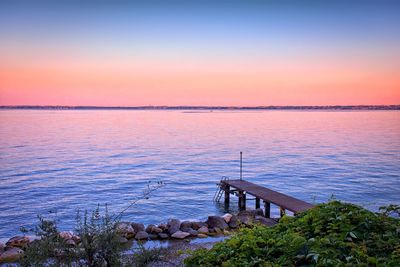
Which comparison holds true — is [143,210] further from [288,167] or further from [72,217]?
[288,167]

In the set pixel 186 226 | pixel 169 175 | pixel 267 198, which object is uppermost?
pixel 267 198

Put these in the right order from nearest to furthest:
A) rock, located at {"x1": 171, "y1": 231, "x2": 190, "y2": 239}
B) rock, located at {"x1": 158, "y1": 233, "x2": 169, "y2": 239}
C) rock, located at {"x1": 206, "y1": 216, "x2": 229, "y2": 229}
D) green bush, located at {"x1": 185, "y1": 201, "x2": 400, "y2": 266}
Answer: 1. green bush, located at {"x1": 185, "y1": 201, "x2": 400, "y2": 266}
2. rock, located at {"x1": 171, "y1": 231, "x2": 190, "y2": 239}
3. rock, located at {"x1": 158, "y1": 233, "x2": 169, "y2": 239}
4. rock, located at {"x1": 206, "y1": 216, "x2": 229, "y2": 229}

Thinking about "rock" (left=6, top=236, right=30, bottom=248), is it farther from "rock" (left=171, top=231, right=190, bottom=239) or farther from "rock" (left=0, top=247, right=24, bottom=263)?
"rock" (left=171, top=231, right=190, bottom=239)

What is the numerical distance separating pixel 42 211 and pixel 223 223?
11.4 m

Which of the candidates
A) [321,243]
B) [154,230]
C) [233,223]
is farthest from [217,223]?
[321,243]

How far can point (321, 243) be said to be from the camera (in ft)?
18.9

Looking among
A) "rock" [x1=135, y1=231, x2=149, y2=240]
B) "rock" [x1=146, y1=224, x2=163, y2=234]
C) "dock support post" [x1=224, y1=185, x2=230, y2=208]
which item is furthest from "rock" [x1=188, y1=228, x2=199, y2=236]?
→ "dock support post" [x1=224, y1=185, x2=230, y2=208]

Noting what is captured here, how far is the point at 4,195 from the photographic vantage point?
2658 cm

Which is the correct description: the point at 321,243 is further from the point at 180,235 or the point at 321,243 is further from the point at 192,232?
the point at 192,232

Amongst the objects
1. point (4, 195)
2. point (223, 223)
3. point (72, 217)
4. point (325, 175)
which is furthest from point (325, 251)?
point (325, 175)

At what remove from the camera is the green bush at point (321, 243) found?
5438 millimetres

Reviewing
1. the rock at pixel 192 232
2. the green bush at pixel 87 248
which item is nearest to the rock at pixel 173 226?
the rock at pixel 192 232

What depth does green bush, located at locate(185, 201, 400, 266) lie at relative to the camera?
5438 mm

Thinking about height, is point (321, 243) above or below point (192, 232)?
above
